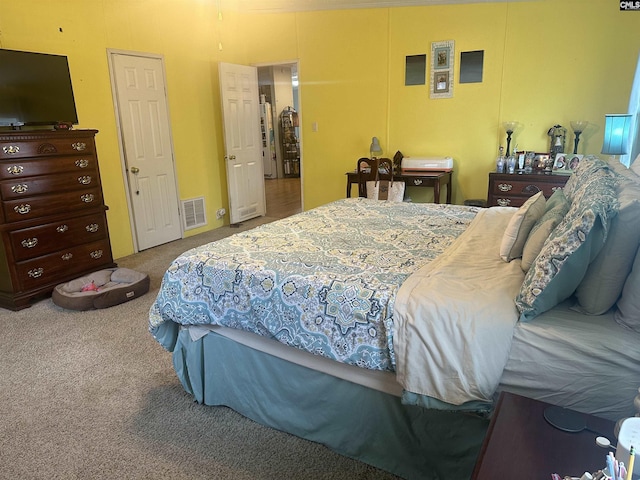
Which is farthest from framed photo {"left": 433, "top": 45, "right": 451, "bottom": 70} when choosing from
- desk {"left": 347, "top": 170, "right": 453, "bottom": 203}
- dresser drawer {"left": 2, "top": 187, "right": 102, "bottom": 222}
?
dresser drawer {"left": 2, "top": 187, "right": 102, "bottom": 222}

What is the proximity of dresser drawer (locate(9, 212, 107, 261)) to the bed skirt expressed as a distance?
1.95 m

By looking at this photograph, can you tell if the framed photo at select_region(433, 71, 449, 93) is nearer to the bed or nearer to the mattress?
the bed

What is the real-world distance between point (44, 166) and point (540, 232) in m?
3.45

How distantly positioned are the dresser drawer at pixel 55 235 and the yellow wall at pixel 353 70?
652 millimetres

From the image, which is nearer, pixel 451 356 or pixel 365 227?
pixel 451 356

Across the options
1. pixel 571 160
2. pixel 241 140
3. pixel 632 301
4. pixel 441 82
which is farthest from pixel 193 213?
pixel 632 301

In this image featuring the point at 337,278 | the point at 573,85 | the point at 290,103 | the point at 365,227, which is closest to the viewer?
the point at 337,278

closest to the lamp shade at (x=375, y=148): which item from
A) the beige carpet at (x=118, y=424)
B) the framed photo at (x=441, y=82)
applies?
the framed photo at (x=441, y=82)

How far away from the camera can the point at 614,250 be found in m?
1.34

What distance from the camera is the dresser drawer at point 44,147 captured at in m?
3.13

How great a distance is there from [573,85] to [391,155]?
193 centimetres

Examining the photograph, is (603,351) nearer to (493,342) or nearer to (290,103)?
Answer: (493,342)

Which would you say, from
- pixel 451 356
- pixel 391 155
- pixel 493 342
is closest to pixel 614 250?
pixel 493 342

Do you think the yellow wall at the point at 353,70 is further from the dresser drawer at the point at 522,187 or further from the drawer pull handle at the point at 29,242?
the drawer pull handle at the point at 29,242
